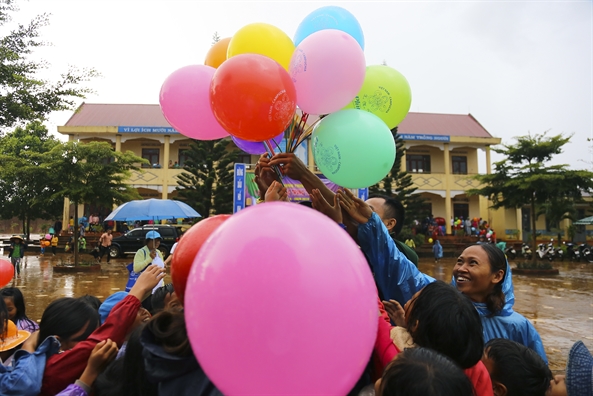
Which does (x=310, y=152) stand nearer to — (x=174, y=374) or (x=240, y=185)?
(x=240, y=185)

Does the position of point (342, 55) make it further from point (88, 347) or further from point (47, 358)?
point (47, 358)

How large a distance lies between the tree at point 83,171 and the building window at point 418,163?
17.3m

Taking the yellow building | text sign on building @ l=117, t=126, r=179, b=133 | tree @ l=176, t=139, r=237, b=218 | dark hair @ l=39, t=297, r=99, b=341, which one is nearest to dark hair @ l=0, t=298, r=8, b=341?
dark hair @ l=39, t=297, r=99, b=341

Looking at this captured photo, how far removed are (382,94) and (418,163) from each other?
79.5 feet

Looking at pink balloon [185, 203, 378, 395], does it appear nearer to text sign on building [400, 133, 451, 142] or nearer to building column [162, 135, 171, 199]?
building column [162, 135, 171, 199]

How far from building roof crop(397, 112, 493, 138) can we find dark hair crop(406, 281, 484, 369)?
79.3 feet

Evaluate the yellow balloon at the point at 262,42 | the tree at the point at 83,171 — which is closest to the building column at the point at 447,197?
the tree at the point at 83,171

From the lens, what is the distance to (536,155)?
49.0 ft

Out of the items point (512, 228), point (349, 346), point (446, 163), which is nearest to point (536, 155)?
point (446, 163)

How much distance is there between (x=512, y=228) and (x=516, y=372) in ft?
88.9

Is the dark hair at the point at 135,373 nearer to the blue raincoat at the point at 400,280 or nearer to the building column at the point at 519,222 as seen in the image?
the blue raincoat at the point at 400,280

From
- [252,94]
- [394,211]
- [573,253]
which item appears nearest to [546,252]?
[573,253]

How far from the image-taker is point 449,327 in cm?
137

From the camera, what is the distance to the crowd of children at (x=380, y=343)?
3.90ft
